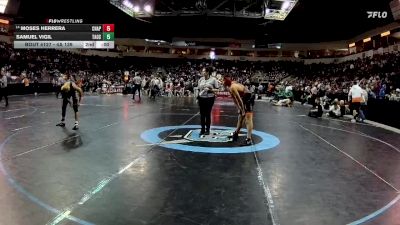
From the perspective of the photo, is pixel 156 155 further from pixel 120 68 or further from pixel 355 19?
pixel 120 68

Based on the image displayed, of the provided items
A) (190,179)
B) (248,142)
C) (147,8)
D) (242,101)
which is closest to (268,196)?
(190,179)

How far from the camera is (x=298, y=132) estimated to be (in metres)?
10.6

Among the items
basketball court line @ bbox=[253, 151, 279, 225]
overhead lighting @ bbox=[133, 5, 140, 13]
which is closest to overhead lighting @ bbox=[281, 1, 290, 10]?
overhead lighting @ bbox=[133, 5, 140, 13]

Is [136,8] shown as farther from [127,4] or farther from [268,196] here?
[268,196]

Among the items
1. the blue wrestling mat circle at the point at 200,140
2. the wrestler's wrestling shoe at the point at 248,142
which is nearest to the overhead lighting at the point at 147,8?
the blue wrestling mat circle at the point at 200,140

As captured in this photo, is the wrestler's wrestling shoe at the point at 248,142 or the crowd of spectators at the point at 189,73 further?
the crowd of spectators at the point at 189,73

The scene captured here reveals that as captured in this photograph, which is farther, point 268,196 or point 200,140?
point 200,140

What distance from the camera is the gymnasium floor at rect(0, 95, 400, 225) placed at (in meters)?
3.94

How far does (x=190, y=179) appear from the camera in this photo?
5273 millimetres

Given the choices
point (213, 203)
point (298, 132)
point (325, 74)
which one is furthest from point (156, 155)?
point (325, 74)

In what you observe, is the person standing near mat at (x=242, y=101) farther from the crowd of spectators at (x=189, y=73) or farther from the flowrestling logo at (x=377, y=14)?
the flowrestling logo at (x=377, y=14)

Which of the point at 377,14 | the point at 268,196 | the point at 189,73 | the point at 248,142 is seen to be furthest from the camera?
the point at 189,73

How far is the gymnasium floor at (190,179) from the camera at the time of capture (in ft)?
12.9
